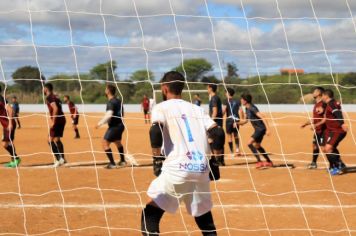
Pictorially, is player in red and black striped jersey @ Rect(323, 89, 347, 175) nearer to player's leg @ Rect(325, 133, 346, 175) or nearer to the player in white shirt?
player's leg @ Rect(325, 133, 346, 175)

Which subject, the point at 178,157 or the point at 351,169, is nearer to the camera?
the point at 178,157

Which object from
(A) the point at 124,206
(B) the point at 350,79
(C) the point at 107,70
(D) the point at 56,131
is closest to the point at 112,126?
(D) the point at 56,131

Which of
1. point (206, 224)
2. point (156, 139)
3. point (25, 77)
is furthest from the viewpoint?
point (25, 77)

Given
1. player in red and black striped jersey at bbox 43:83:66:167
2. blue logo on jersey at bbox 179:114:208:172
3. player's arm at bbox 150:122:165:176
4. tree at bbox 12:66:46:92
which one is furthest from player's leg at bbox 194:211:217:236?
player in red and black striped jersey at bbox 43:83:66:167

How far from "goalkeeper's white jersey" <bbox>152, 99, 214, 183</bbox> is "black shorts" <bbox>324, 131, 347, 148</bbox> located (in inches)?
260

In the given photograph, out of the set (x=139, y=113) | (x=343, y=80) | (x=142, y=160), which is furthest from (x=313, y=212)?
(x=139, y=113)

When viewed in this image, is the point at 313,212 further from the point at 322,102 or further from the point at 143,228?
the point at 322,102

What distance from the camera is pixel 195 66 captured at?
14.1 metres

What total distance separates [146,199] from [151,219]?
3.53 m

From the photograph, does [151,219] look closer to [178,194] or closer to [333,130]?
[178,194]

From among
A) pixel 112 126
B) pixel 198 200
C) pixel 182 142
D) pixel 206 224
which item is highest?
pixel 182 142

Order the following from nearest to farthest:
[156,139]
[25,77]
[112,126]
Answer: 1. [156,139]
2. [112,126]
3. [25,77]

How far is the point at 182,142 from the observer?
4.95 meters

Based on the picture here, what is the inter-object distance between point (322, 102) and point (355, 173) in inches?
61.6
